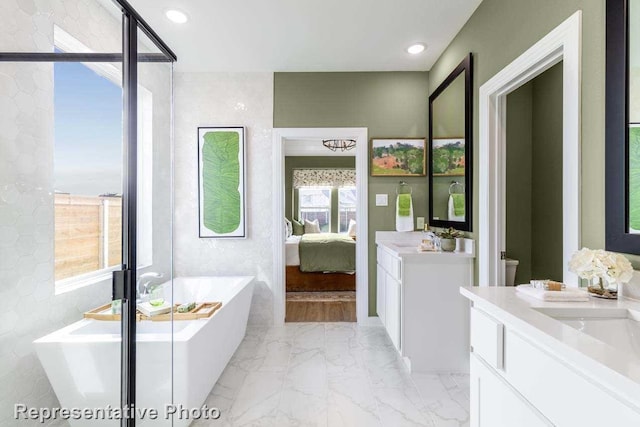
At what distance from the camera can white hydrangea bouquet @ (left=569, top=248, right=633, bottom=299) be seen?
3.48ft

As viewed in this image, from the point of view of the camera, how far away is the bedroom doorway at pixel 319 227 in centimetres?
332

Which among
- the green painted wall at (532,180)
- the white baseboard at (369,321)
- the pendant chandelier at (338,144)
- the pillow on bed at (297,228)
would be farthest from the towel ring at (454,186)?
the pillow on bed at (297,228)

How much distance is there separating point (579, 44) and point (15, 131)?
90.1 inches

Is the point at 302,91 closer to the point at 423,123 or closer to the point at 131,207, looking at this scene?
the point at 423,123

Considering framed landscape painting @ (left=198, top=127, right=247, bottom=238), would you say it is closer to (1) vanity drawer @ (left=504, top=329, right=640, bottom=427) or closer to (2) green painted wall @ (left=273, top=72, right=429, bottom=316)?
(2) green painted wall @ (left=273, top=72, right=429, bottom=316)

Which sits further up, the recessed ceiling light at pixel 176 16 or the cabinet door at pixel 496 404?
the recessed ceiling light at pixel 176 16

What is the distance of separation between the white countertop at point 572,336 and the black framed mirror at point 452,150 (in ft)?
4.44

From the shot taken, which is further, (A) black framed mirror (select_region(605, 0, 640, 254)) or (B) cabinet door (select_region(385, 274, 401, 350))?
(B) cabinet door (select_region(385, 274, 401, 350))

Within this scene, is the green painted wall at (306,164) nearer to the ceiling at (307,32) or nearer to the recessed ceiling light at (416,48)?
the ceiling at (307,32)

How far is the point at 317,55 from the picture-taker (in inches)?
117

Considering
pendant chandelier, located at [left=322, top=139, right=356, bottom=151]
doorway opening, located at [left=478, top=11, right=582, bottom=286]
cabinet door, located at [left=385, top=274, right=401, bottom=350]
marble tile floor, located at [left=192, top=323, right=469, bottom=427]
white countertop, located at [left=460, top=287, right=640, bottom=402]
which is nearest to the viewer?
white countertop, located at [left=460, top=287, right=640, bottom=402]

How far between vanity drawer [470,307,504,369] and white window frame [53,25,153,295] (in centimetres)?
145

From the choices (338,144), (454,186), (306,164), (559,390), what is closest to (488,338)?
(559,390)

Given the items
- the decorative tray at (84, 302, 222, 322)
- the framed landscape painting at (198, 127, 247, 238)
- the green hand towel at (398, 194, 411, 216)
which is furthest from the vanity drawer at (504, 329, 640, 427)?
the framed landscape painting at (198, 127, 247, 238)
